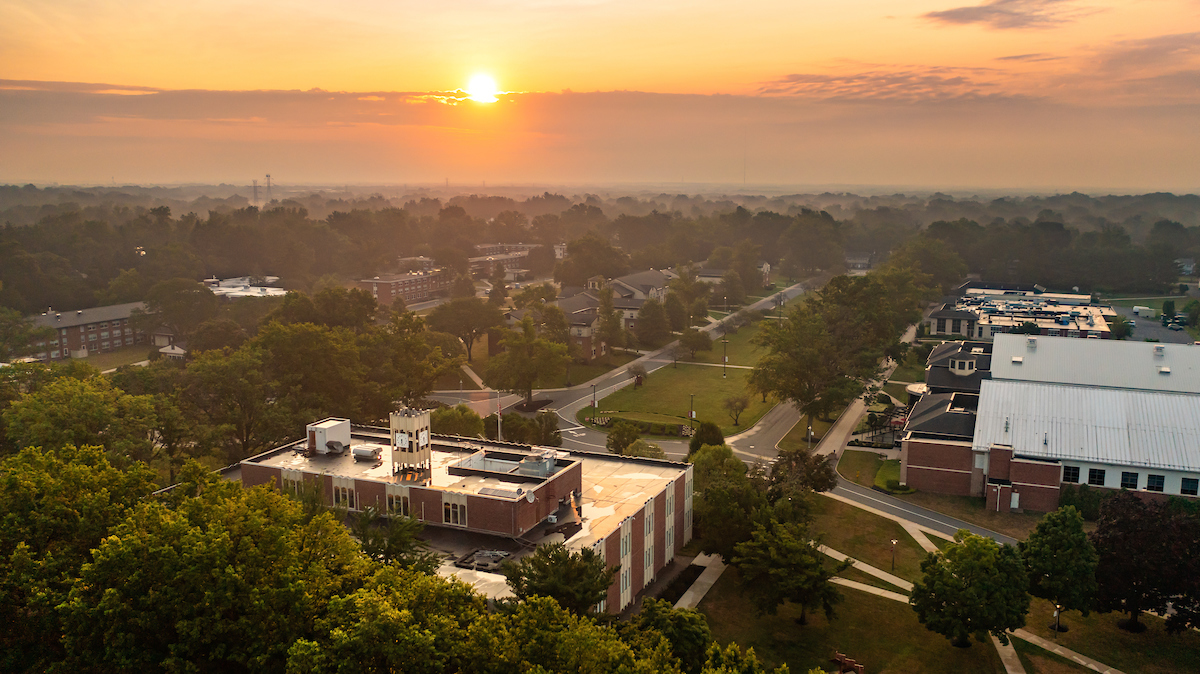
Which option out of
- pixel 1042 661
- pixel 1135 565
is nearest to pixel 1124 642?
pixel 1135 565

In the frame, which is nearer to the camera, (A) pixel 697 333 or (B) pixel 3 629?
(B) pixel 3 629

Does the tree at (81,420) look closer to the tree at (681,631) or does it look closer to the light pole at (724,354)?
the tree at (681,631)

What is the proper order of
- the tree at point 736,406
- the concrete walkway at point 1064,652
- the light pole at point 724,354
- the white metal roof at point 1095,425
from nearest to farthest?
the concrete walkway at point 1064,652 < the white metal roof at point 1095,425 < the tree at point 736,406 < the light pole at point 724,354

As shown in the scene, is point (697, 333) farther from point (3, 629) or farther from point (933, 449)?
point (3, 629)

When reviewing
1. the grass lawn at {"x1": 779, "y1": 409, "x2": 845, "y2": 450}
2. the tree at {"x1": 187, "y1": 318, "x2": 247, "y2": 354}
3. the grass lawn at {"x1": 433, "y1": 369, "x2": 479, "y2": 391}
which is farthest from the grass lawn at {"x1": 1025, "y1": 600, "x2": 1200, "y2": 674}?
the tree at {"x1": 187, "y1": 318, "x2": 247, "y2": 354}

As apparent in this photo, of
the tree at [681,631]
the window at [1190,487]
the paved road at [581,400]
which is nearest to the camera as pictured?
the tree at [681,631]

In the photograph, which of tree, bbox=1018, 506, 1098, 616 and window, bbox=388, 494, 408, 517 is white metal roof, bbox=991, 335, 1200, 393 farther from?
window, bbox=388, 494, 408, 517

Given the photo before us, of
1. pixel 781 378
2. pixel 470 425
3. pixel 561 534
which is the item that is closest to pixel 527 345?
pixel 470 425

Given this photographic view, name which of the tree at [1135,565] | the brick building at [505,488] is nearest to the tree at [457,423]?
the brick building at [505,488]
